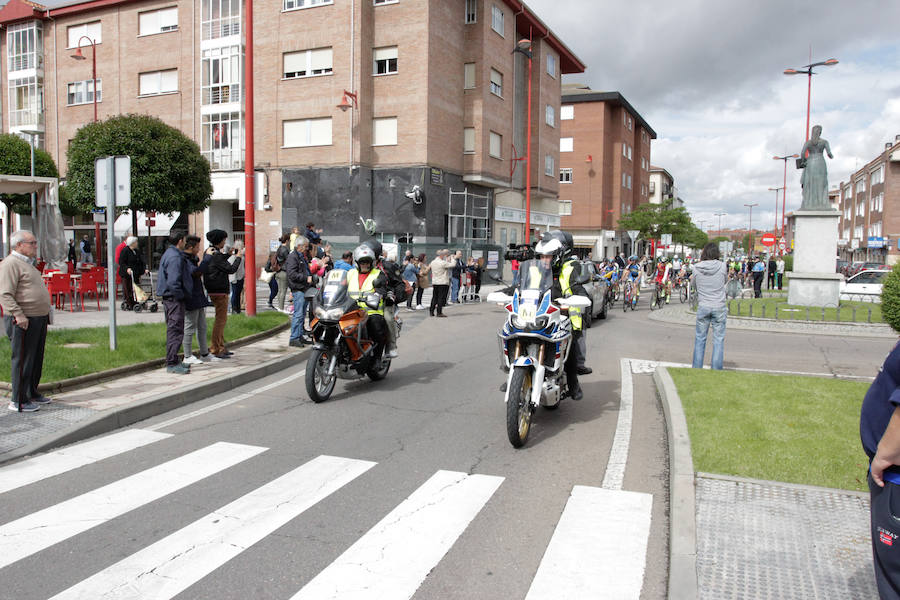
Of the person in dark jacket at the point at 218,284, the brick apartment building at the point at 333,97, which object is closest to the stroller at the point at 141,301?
the person in dark jacket at the point at 218,284

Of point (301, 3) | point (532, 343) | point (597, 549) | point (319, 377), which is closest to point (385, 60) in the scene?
point (301, 3)

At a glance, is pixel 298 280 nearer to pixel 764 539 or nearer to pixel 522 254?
pixel 522 254

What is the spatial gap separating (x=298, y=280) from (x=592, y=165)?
1953 inches

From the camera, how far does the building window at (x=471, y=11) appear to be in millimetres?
31672

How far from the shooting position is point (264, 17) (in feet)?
101

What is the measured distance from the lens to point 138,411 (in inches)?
271

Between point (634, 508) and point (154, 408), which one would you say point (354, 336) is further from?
point (634, 508)

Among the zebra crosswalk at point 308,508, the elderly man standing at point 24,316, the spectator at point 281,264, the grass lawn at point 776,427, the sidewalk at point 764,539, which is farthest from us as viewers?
the spectator at point 281,264

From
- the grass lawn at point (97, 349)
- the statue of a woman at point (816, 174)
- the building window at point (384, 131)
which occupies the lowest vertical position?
the grass lawn at point (97, 349)

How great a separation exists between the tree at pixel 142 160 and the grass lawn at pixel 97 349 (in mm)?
10447

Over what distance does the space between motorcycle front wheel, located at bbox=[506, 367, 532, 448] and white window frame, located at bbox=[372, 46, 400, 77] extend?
1002 inches

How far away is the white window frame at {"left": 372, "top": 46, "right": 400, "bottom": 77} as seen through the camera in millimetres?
29250

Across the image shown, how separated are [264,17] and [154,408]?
2778 cm

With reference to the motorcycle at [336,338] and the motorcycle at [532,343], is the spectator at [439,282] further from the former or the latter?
the motorcycle at [532,343]
